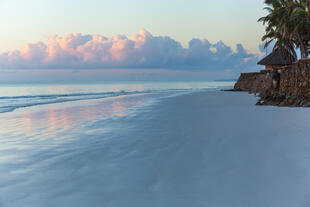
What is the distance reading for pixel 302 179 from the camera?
3.41 meters

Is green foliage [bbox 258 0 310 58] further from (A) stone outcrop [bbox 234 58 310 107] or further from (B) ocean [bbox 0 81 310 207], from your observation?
(B) ocean [bbox 0 81 310 207]

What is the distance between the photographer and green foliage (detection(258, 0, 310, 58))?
2519 cm

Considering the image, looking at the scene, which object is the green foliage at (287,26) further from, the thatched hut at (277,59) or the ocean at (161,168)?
the ocean at (161,168)

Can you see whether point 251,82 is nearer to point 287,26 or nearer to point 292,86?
point 287,26

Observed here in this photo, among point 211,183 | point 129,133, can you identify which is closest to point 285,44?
point 129,133

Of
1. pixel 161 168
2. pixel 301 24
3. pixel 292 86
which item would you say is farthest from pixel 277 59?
pixel 161 168

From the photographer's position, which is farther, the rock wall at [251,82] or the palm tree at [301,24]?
the rock wall at [251,82]

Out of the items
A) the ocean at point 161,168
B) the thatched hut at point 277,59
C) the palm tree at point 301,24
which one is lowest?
the ocean at point 161,168

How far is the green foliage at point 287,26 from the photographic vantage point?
25188 mm

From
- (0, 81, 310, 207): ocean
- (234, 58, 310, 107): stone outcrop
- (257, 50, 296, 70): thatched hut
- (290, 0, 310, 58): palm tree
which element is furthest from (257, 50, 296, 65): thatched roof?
(0, 81, 310, 207): ocean

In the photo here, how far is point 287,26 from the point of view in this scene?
27.1m

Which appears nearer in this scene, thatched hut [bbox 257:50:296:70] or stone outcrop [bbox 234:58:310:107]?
stone outcrop [bbox 234:58:310:107]

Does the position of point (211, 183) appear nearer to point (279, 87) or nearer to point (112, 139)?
point (112, 139)

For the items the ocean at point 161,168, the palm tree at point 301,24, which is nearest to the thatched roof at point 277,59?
the palm tree at point 301,24
